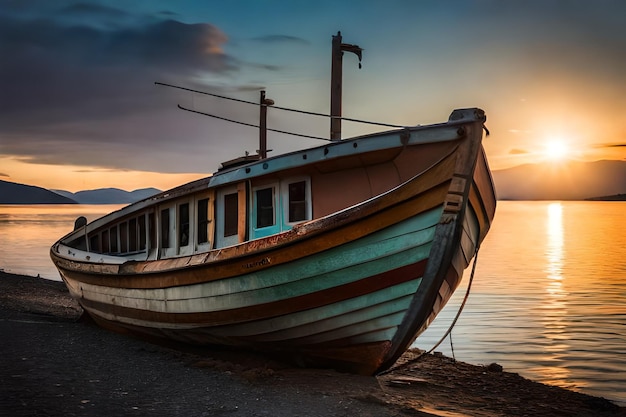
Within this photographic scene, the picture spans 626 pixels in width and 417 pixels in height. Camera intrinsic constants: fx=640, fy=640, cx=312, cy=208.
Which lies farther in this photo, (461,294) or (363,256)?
(461,294)

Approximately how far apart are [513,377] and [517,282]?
19917mm

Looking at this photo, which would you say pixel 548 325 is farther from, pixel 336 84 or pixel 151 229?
pixel 151 229

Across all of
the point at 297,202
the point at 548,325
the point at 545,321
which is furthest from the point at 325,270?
the point at 545,321

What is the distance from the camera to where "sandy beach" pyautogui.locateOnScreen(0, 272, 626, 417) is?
7957 millimetres

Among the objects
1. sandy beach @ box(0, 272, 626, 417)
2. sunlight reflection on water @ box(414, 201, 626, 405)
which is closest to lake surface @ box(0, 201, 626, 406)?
sunlight reflection on water @ box(414, 201, 626, 405)

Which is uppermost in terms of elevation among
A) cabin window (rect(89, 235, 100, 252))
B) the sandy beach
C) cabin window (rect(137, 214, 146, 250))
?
cabin window (rect(137, 214, 146, 250))

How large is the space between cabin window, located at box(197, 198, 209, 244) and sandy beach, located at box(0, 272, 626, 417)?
6.46ft

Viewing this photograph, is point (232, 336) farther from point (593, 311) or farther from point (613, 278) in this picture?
point (613, 278)

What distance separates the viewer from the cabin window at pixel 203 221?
37.2 feet

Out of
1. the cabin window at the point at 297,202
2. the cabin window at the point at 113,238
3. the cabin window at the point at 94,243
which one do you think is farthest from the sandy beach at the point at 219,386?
the cabin window at the point at 94,243

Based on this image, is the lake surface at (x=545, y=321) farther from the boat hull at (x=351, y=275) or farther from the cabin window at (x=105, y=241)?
the cabin window at (x=105, y=241)

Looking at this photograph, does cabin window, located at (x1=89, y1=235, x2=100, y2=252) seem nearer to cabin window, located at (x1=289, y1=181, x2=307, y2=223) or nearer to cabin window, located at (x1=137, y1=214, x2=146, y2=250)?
cabin window, located at (x1=137, y1=214, x2=146, y2=250)

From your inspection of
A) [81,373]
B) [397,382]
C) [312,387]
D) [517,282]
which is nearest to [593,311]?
[517,282]

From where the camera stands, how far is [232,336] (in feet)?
33.1
